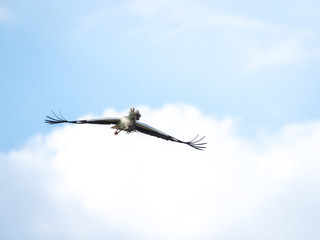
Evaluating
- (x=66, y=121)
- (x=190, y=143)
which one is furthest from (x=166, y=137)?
(x=66, y=121)

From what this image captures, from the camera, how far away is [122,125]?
46281mm

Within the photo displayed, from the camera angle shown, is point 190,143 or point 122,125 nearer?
point 122,125

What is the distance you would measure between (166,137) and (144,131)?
3.34m

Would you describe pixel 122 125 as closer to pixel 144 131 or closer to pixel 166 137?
pixel 144 131

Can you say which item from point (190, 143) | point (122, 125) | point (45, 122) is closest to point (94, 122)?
point (122, 125)

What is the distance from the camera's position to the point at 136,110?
46.1 meters

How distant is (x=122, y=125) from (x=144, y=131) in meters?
3.33

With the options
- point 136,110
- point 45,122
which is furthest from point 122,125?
point 45,122

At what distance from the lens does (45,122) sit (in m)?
51.3

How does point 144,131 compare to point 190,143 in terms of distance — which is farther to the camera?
point 190,143

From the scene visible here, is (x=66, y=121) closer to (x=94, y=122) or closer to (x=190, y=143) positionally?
(x=94, y=122)

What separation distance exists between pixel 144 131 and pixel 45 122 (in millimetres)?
11852

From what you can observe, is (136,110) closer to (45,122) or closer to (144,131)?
(144,131)

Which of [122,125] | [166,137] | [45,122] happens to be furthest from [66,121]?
[166,137]
